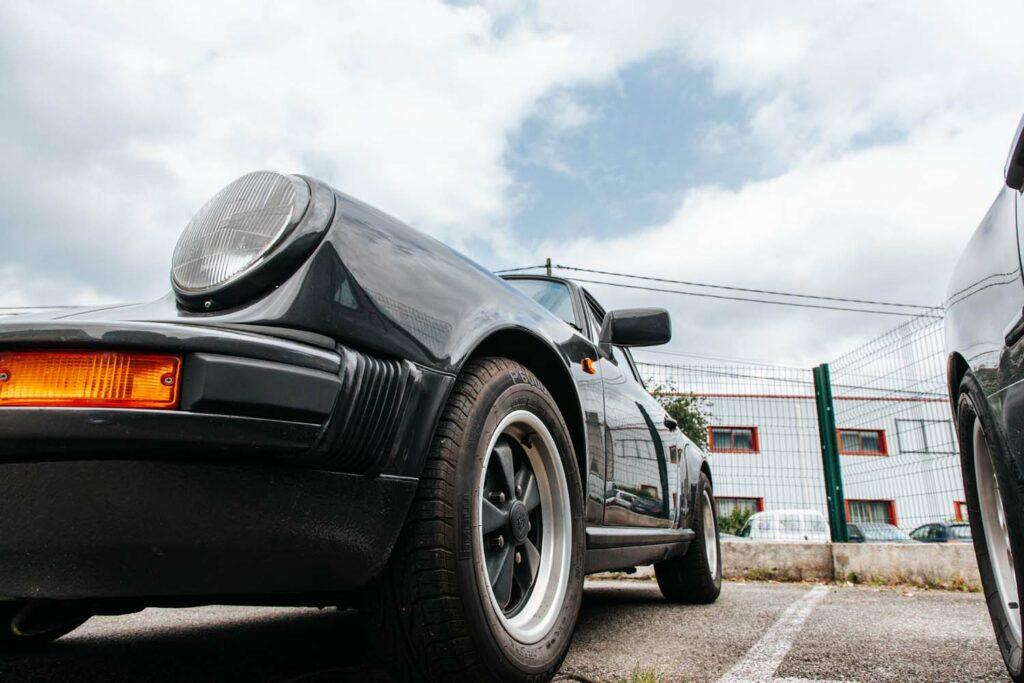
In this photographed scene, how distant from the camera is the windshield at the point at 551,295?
2965mm

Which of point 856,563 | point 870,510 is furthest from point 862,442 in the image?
point 856,563

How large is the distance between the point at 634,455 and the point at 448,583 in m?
1.54

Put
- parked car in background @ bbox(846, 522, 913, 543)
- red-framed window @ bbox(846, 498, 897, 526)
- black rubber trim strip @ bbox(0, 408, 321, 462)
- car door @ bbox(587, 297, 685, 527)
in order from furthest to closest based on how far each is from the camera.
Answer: parked car in background @ bbox(846, 522, 913, 543) < red-framed window @ bbox(846, 498, 897, 526) < car door @ bbox(587, 297, 685, 527) < black rubber trim strip @ bbox(0, 408, 321, 462)

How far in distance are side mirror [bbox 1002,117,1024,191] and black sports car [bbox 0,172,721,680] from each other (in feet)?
3.49

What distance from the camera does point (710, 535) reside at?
14.6 feet

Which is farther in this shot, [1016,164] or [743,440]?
[743,440]

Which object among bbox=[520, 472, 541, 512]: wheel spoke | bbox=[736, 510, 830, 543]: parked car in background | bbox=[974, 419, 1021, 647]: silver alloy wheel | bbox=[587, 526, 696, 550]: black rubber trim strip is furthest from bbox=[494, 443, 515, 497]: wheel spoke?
bbox=[736, 510, 830, 543]: parked car in background

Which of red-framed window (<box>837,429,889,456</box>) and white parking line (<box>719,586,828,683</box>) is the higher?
red-framed window (<box>837,429,889,456</box>)

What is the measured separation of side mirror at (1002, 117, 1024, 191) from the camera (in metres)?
1.40

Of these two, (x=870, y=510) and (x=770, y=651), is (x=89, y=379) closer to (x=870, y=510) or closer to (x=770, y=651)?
(x=770, y=651)

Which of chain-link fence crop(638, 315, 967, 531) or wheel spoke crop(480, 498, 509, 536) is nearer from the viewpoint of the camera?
wheel spoke crop(480, 498, 509, 536)

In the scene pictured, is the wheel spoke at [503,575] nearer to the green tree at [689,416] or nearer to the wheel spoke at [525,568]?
the wheel spoke at [525,568]

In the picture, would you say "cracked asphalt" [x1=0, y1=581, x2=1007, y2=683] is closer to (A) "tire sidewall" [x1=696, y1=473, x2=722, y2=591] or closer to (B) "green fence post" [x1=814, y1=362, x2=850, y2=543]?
(A) "tire sidewall" [x1=696, y1=473, x2=722, y2=591]

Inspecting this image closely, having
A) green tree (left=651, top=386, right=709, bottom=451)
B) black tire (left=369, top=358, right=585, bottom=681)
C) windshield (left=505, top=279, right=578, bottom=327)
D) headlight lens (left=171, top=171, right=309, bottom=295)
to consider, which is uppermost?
green tree (left=651, top=386, right=709, bottom=451)
